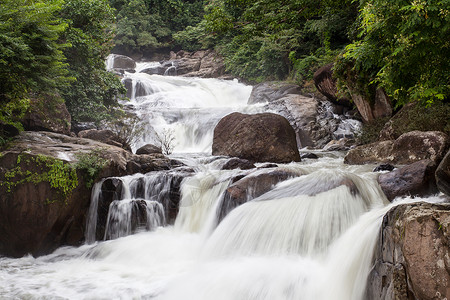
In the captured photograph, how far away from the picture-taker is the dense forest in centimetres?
488

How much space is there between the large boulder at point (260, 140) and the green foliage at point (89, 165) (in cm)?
455

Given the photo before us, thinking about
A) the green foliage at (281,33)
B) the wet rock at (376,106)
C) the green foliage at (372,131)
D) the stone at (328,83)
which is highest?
the green foliage at (281,33)

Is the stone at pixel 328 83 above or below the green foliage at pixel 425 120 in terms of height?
above

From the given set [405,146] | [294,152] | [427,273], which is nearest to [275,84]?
[294,152]

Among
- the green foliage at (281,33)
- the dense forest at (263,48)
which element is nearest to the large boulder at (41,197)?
the dense forest at (263,48)

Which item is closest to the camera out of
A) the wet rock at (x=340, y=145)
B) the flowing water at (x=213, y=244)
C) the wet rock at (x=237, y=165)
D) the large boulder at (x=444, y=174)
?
the large boulder at (x=444, y=174)

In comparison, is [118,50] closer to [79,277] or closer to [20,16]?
[20,16]

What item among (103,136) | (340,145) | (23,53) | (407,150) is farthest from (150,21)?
(407,150)

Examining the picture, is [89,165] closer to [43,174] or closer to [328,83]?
[43,174]

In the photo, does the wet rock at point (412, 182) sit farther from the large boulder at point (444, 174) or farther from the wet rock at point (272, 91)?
the wet rock at point (272, 91)

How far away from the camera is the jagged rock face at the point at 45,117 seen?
9594 millimetres

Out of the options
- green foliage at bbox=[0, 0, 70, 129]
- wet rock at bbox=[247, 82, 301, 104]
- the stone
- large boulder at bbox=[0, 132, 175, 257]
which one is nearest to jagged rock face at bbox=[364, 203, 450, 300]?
large boulder at bbox=[0, 132, 175, 257]

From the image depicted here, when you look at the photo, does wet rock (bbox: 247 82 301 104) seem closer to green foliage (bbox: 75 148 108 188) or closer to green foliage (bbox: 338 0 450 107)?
green foliage (bbox: 75 148 108 188)

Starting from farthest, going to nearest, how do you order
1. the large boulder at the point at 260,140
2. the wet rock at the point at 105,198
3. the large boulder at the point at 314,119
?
the large boulder at the point at 314,119
the large boulder at the point at 260,140
the wet rock at the point at 105,198
